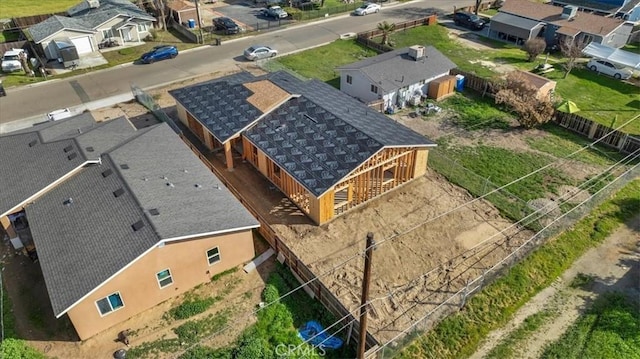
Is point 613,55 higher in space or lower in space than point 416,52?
lower

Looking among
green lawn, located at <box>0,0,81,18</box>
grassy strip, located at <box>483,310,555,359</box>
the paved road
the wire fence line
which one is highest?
green lawn, located at <box>0,0,81,18</box>

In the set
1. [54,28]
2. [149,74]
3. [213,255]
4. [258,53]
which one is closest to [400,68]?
[258,53]

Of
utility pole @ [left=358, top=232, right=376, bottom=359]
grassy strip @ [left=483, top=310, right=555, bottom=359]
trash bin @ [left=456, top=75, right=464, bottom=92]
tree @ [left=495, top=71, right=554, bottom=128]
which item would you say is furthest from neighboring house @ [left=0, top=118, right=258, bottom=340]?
trash bin @ [left=456, top=75, right=464, bottom=92]

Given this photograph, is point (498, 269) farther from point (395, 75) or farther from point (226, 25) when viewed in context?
point (226, 25)

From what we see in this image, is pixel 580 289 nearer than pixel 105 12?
Yes

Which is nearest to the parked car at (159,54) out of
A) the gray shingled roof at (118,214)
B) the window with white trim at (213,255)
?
the gray shingled roof at (118,214)

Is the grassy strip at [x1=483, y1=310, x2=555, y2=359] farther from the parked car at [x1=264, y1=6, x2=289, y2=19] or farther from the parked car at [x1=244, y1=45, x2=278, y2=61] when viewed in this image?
the parked car at [x1=264, y1=6, x2=289, y2=19]

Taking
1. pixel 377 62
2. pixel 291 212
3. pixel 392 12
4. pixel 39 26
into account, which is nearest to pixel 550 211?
pixel 291 212

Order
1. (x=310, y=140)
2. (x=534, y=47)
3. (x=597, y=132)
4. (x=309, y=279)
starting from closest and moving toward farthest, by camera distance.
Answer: (x=309, y=279) → (x=310, y=140) → (x=597, y=132) → (x=534, y=47)
